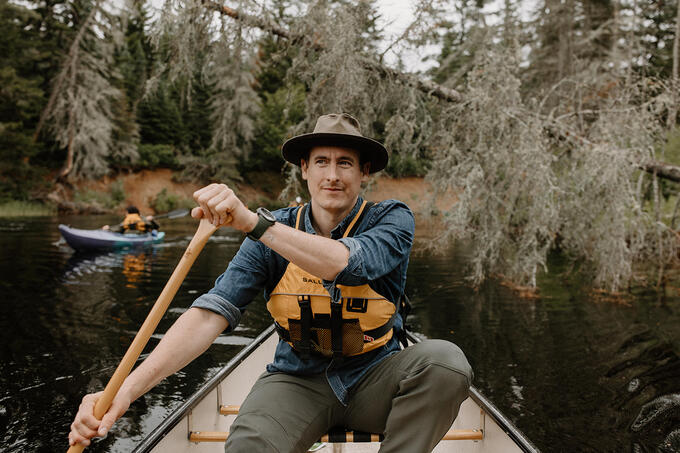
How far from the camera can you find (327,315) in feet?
5.93

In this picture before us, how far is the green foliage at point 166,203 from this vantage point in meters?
24.8

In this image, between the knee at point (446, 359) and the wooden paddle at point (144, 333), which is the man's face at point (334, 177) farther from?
the knee at point (446, 359)

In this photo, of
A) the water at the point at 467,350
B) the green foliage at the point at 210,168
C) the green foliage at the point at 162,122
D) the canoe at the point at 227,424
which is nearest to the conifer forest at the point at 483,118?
the water at the point at 467,350

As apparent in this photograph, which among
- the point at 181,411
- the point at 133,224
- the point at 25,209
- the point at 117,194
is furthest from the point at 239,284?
the point at 117,194

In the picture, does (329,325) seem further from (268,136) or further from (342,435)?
(268,136)

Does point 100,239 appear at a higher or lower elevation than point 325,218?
lower

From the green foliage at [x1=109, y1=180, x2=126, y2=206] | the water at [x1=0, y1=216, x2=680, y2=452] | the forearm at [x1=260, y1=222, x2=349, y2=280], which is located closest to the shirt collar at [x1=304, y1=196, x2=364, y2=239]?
the forearm at [x1=260, y1=222, x2=349, y2=280]

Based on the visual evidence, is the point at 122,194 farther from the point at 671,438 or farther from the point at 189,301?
the point at 671,438

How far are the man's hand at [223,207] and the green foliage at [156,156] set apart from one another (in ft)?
85.3

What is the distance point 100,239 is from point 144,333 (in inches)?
383

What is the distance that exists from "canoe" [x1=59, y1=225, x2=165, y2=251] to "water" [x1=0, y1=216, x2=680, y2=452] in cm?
81

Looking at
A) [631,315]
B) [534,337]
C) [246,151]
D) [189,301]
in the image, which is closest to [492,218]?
[534,337]

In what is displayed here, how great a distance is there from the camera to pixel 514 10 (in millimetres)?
8578

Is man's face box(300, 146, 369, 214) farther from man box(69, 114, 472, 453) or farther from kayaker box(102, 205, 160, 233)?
kayaker box(102, 205, 160, 233)
